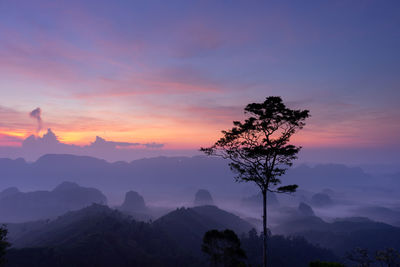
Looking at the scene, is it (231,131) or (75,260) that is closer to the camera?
(231,131)

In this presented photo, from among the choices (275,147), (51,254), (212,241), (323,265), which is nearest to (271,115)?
(275,147)

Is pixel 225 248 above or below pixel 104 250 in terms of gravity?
above

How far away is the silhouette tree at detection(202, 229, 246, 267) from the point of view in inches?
1716

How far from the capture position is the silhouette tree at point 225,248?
43594 millimetres

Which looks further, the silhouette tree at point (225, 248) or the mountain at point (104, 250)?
the mountain at point (104, 250)

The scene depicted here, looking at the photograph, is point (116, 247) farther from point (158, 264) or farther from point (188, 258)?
point (188, 258)

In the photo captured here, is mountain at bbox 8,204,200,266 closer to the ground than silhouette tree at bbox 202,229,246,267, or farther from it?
closer to the ground

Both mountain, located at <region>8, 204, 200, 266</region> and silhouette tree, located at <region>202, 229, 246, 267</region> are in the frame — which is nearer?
silhouette tree, located at <region>202, 229, 246, 267</region>

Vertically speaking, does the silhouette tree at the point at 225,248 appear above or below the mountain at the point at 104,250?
above

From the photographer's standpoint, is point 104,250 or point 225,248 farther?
point 104,250

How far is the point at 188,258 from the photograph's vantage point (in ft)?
504

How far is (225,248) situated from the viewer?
147ft

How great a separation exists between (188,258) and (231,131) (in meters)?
148

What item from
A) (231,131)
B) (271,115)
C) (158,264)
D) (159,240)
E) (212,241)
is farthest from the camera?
(159,240)
